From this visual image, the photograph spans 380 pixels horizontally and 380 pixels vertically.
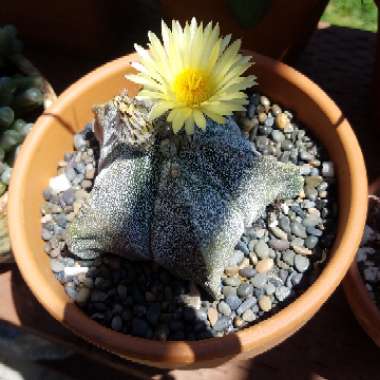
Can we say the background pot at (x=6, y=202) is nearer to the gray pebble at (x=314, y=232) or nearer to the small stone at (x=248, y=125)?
the small stone at (x=248, y=125)

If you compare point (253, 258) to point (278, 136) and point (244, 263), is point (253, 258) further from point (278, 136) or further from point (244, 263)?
Answer: point (278, 136)

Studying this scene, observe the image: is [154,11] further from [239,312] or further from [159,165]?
[239,312]

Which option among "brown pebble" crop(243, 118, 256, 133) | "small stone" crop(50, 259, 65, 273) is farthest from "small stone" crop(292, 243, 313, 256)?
"small stone" crop(50, 259, 65, 273)

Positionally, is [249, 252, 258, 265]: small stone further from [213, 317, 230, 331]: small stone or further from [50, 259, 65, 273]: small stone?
[50, 259, 65, 273]: small stone

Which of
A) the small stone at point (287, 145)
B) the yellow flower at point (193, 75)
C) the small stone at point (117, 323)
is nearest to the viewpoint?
the yellow flower at point (193, 75)

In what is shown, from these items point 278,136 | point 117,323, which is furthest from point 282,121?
point 117,323

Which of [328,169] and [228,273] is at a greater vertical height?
[328,169]

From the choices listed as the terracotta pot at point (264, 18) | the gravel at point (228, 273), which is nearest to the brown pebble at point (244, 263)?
the gravel at point (228, 273)
